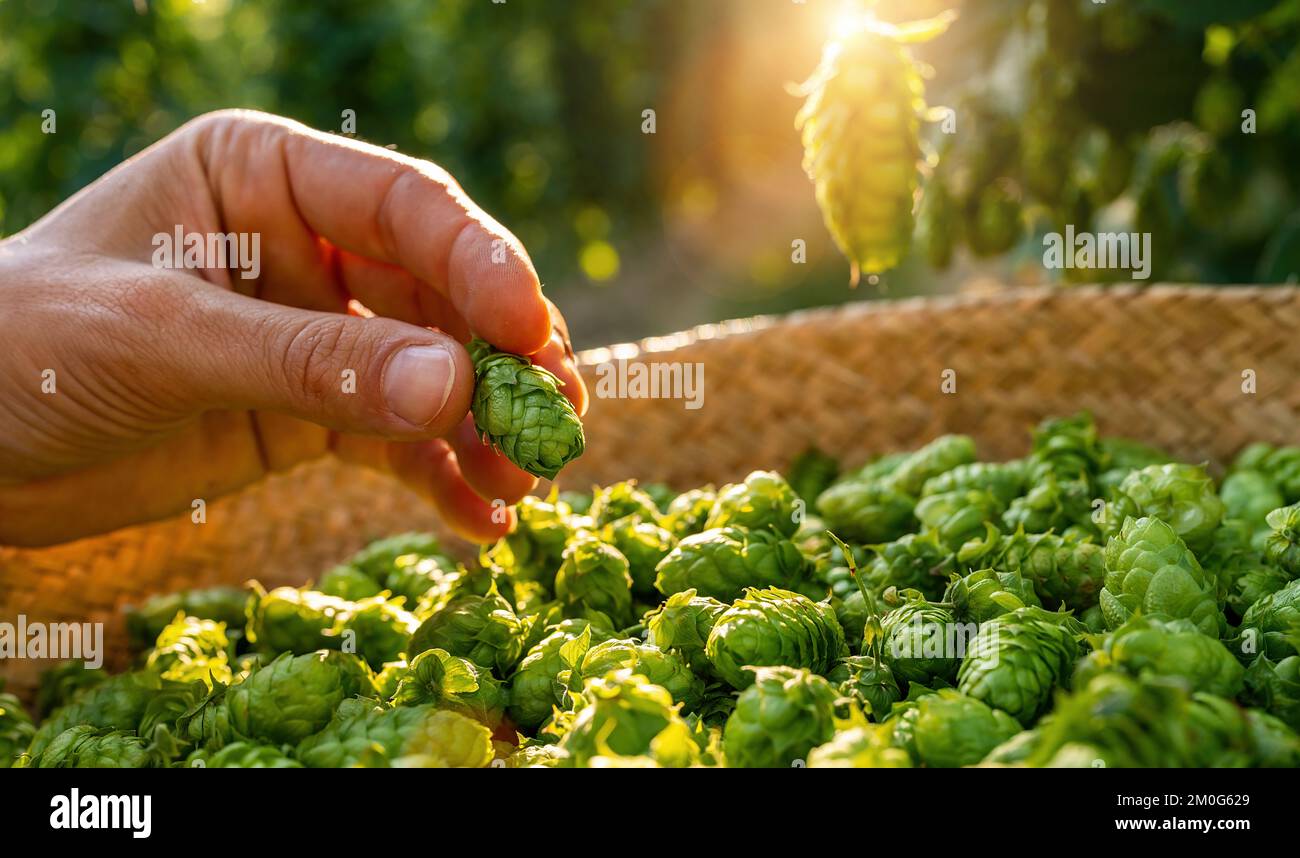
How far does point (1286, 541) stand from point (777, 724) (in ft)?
3.67

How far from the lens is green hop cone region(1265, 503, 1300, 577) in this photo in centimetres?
189

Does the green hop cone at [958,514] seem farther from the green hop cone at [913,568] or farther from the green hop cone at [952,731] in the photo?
the green hop cone at [952,731]

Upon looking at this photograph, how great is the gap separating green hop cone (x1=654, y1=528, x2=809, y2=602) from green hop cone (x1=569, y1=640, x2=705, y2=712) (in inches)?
9.9

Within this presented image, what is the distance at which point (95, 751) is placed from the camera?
1.77 m

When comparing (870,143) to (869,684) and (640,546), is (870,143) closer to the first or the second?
(640,546)

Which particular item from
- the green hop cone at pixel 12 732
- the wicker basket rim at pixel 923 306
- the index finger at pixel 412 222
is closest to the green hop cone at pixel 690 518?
the index finger at pixel 412 222

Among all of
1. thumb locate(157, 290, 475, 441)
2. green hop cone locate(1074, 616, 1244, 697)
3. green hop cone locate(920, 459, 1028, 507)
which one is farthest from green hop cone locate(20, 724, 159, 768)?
green hop cone locate(920, 459, 1028, 507)

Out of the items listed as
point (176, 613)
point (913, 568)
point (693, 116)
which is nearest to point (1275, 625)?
point (913, 568)

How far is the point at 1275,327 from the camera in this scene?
277 cm

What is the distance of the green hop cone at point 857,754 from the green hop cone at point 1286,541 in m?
0.98
